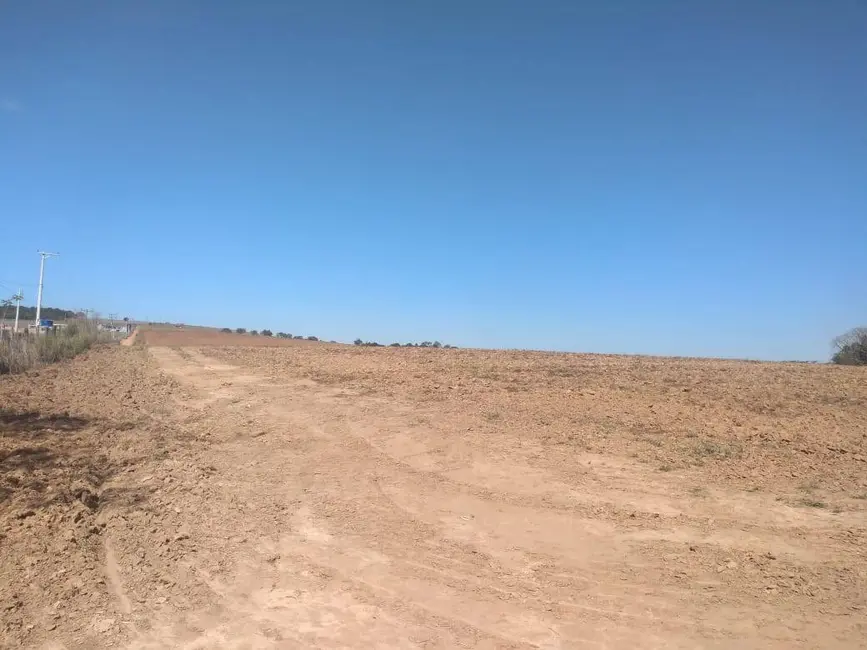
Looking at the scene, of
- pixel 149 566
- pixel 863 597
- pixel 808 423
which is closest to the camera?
pixel 863 597

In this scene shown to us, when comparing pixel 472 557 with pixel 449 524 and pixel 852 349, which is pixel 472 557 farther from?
pixel 852 349

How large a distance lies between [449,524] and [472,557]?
40.9 inches

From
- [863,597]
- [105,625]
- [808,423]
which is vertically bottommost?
[105,625]

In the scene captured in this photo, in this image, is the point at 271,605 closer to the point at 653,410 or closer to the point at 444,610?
the point at 444,610

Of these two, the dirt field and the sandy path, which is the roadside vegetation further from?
the sandy path

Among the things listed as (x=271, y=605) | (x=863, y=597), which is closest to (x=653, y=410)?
(x=863, y=597)

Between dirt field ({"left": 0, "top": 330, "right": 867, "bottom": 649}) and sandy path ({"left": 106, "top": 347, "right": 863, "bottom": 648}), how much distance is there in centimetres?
3

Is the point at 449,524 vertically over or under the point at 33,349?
under

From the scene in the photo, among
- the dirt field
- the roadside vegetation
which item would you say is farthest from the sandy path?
the roadside vegetation

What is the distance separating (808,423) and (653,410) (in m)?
2.72

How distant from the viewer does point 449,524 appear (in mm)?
7449

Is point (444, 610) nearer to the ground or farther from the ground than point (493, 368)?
nearer to the ground

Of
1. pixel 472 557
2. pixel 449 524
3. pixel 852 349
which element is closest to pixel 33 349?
pixel 449 524

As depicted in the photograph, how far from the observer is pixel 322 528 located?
7.27 metres
